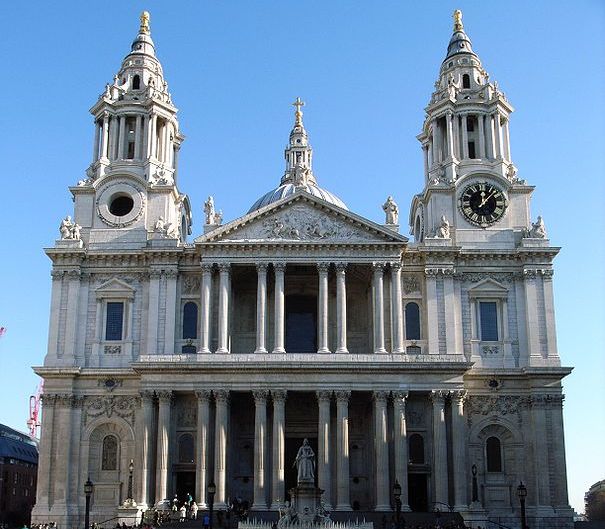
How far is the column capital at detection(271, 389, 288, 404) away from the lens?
176 ft

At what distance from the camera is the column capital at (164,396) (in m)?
54.0

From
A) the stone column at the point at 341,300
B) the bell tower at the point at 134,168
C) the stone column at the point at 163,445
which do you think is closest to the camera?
the stone column at the point at 163,445

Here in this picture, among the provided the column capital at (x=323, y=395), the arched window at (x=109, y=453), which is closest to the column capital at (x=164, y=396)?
the arched window at (x=109, y=453)

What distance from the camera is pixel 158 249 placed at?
58719 mm

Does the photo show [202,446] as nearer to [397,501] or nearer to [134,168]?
[397,501]

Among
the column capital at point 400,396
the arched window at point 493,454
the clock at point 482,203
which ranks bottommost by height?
the arched window at point 493,454

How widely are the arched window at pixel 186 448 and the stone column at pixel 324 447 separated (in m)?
7.97

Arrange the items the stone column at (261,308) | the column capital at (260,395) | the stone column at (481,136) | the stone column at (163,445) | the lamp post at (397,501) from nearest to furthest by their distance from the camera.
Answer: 1. the lamp post at (397,501)
2. the stone column at (163,445)
3. the column capital at (260,395)
4. the stone column at (261,308)
5. the stone column at (481,136)

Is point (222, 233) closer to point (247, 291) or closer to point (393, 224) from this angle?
point (247, 291)

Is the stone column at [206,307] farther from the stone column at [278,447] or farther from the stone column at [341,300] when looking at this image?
the stone column at [341,300]

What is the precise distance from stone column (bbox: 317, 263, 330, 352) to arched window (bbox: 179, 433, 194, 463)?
9649 millimetres

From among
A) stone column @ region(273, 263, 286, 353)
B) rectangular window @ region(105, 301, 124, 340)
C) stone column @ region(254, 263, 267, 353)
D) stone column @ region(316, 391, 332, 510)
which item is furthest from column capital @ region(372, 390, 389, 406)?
rectangular window @ region(105, 301, 124, 340)

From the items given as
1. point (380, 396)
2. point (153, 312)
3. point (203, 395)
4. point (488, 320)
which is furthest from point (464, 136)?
point (203, 395)

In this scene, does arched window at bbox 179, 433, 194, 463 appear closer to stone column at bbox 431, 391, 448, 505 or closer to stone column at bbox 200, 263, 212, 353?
stone column at bbox 200, 263, 212, 353
